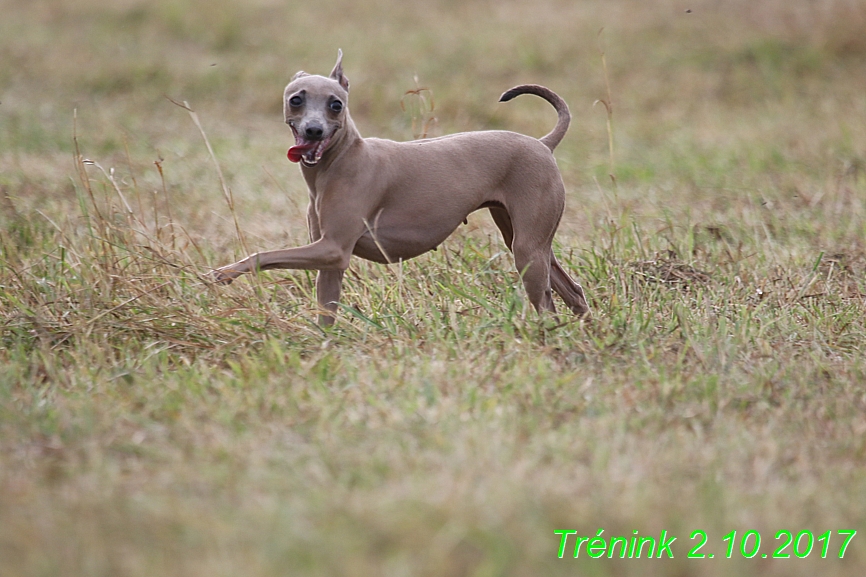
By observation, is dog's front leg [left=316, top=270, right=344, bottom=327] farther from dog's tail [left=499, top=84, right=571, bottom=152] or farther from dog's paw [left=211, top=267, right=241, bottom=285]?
dog's tail [left=499, top=84, right=571, bottom=152]

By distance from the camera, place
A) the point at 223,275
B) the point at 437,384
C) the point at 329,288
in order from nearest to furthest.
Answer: the point at 437,384, the point at 223,275, the point at 329,288

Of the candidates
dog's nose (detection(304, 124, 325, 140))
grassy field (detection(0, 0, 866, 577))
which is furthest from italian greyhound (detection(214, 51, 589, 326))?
grassy field (detection(0, 0, 866, 577))

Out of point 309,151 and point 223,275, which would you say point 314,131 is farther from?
point 223,275

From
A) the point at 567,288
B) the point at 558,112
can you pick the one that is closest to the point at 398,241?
the point at 567,288

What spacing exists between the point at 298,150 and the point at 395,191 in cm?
48

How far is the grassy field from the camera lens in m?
2.43

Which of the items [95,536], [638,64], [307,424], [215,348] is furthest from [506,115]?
[95,536]

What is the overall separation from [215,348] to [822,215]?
13.7 ft

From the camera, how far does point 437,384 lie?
3357mm

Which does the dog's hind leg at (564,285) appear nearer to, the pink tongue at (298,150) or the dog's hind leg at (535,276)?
the dog's hind leg at (535,276)

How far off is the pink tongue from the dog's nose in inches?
1.6

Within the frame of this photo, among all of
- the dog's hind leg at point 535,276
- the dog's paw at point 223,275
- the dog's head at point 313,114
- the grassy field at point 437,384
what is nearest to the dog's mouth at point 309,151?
the dog's head at point 313,114

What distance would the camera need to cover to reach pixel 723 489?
2.68 meters

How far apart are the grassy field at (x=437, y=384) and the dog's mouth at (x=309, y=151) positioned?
0.60 metres
